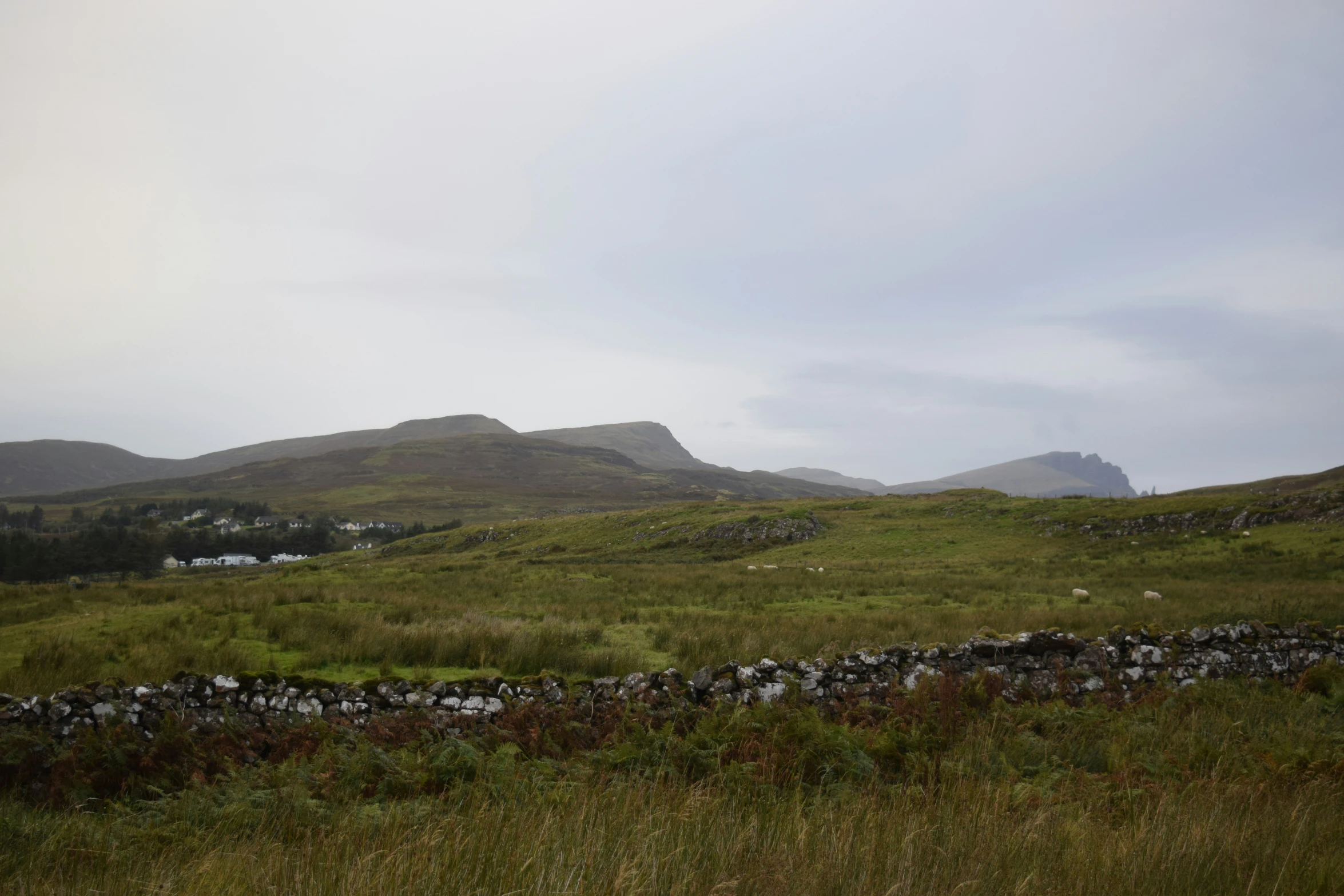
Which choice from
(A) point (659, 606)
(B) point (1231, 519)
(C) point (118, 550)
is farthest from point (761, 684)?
(C) point (118, 550)

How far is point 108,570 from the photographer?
65812 millimetres

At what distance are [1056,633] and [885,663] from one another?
98.7 inches

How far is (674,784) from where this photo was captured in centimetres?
469

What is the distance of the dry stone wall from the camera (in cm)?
631

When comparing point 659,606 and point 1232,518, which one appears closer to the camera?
point 659,606

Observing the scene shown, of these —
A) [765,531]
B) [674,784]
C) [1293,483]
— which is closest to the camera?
[674,784]

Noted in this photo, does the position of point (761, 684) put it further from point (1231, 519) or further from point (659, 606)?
point (1231, 519)

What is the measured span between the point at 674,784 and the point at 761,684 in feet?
9.46

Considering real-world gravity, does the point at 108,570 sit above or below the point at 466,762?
below

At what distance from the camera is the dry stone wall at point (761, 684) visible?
631 cm

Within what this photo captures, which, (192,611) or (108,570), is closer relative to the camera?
(192,611)

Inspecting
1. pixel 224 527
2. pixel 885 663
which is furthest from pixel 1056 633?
pixel 224 527

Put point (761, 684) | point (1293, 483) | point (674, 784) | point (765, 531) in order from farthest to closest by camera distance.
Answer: point (1293, 483), point (765, 531), point (761, 684), point (674, 784)

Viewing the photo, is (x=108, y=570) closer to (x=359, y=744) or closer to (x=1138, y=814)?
(x=359, y=744)
